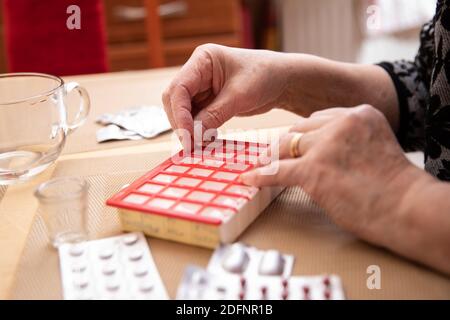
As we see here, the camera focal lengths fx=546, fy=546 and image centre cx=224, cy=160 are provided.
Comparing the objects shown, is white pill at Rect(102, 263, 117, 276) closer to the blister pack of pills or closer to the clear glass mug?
the blister pack of pills

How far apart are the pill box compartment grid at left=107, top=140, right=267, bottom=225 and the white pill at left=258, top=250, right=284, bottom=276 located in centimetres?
6

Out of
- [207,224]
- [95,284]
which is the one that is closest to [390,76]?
[207,224]

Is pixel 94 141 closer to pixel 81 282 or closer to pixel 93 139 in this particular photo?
pixel 93 139

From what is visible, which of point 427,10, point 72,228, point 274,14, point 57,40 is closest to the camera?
point 72,228

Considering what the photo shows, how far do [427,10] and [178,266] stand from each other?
2026mm

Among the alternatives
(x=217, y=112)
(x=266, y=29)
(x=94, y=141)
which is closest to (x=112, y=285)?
(x=217, y=112)

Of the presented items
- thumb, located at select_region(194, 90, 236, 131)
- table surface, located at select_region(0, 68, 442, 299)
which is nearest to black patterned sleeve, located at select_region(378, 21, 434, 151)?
table surface, located at select_region(0, 68, 442, 299)

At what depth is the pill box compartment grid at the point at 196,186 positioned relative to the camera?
0.64 m

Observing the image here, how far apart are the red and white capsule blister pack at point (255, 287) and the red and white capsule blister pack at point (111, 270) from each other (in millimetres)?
33

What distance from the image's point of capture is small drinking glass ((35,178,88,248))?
2.14ft

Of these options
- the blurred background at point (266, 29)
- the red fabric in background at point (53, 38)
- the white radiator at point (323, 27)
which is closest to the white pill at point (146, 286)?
the red fabric in background at point (53, 38)

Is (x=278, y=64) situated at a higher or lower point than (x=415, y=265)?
higher

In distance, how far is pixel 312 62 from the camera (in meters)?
0.97

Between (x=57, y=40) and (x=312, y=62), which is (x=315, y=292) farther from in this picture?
(x=57, y=40)
